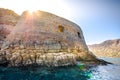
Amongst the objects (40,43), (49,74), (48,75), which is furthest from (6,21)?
(48,75)

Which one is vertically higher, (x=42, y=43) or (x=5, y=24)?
(x=5, y=24)

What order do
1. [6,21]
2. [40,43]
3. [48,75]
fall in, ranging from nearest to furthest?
[48,75] < [40,43] < [6,21]

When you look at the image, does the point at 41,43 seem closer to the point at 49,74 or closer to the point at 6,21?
the point at 49,74

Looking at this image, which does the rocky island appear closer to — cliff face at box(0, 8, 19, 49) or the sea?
the sea

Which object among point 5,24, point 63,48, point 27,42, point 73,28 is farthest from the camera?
point 5,24

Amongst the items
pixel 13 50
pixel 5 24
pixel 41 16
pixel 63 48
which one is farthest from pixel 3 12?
pixel 63 48

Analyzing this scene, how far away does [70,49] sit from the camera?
30.2 m

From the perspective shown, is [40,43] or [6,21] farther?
[6,21]

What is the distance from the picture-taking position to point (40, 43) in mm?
26125

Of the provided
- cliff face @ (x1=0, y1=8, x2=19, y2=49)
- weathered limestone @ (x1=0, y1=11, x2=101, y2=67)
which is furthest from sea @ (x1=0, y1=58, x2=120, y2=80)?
cliff face @ (x1=0, y1=8, x2=19, y2=49)

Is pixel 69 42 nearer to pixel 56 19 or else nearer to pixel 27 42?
pixel 56 19

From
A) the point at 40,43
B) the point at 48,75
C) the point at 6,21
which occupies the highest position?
the point at 6,21

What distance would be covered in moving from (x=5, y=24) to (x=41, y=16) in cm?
1581

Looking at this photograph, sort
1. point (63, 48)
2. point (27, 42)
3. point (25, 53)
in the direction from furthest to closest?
point (63, 48) → point (27, 42) → point (25, 53)
